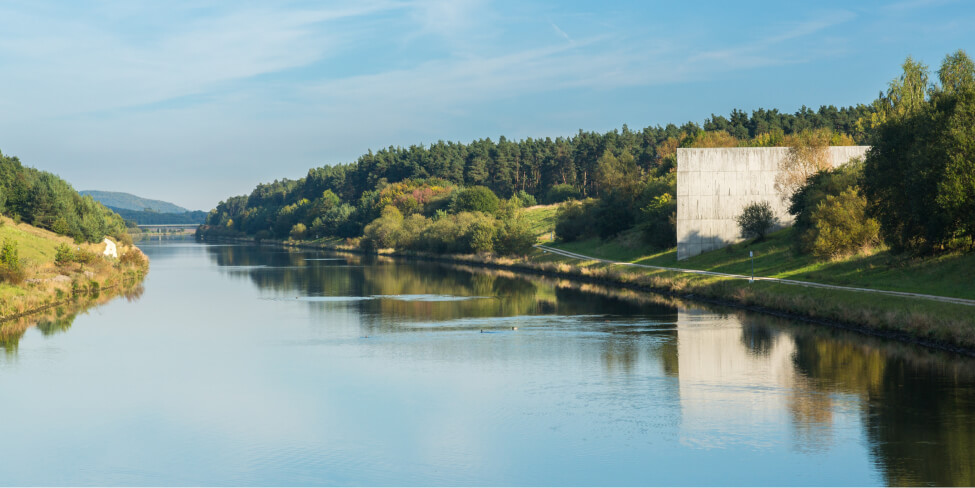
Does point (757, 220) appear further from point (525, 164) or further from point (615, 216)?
point (525, 164)

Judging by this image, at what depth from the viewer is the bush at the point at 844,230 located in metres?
50.4

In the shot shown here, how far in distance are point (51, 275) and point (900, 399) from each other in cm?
5100

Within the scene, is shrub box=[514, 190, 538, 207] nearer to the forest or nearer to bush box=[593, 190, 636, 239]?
the forest

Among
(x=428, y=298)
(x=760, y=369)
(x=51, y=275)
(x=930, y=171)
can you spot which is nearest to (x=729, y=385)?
(x=760, y=369)

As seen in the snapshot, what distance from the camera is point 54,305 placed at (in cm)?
5228

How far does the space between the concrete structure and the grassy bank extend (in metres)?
42.9

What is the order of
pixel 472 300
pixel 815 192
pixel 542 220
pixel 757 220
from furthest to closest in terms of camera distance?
pixel 542 220 → pixel 757 220 → pixel 815 192 → pixel 472 300

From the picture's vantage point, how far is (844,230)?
167 ft

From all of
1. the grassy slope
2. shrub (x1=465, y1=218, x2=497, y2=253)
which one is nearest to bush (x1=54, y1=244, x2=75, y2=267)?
shrub (x1=465, y1=218, x2=497, y2=253)

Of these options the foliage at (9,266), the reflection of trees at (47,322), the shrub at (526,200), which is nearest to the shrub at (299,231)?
the shrub at (526,200)

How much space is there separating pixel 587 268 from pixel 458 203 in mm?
54959

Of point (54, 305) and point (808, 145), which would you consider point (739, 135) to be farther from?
point (54, 305)

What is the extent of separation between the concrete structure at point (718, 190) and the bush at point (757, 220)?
1.27m

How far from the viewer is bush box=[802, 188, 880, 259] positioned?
50406 millimetres
